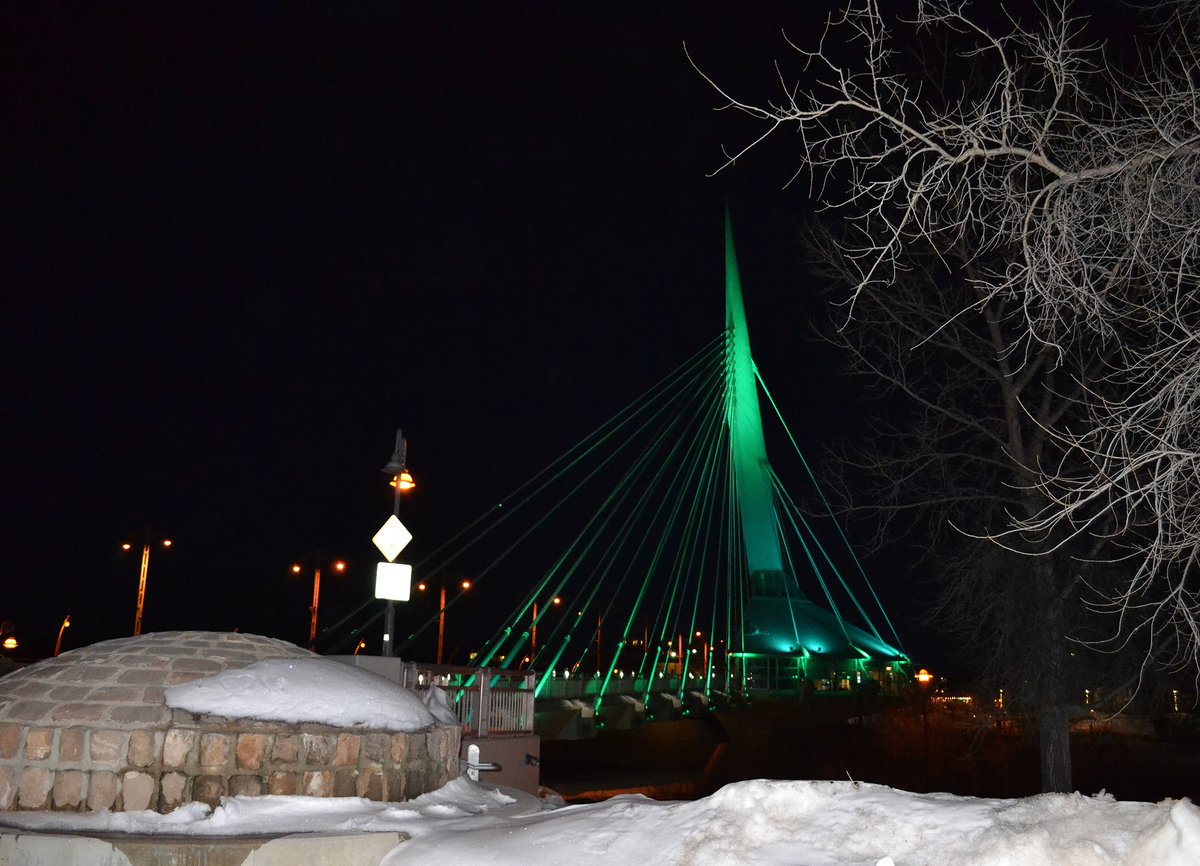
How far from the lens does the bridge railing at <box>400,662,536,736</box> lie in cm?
1356

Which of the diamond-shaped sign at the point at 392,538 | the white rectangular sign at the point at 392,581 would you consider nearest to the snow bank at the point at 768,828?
the white rectangular sign at the point at 392,581

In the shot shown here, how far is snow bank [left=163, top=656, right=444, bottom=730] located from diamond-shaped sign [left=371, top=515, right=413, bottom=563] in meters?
5.24

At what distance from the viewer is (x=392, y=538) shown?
14086 mm

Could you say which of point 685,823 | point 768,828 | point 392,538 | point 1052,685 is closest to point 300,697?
point 685,823

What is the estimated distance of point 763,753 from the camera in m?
36.4

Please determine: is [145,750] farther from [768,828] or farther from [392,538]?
[392,538]

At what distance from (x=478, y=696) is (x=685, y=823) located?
9.21 meters

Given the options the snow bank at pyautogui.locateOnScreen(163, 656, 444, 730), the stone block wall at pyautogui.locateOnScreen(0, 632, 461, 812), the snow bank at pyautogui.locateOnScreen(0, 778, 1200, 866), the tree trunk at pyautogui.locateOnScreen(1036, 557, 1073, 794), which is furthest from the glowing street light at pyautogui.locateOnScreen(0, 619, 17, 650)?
the tree trunk at pyautogui.locateOnScreen(1036, 557, 1073, 794)

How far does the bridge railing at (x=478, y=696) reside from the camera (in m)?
13.6

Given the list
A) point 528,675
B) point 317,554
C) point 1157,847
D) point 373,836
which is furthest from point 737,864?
point 317,554

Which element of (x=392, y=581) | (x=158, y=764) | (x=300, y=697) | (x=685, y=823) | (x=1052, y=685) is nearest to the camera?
(x=685, y=823)

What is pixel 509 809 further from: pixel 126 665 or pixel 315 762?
pixel 126 665

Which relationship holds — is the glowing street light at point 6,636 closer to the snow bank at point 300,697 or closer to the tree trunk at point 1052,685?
the snow bank at point 300,697

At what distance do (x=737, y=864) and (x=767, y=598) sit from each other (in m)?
55.8
